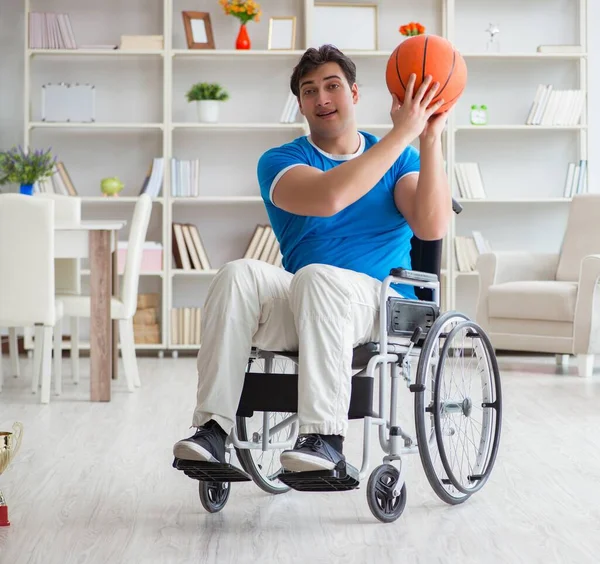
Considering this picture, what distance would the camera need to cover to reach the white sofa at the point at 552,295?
15.1 ft

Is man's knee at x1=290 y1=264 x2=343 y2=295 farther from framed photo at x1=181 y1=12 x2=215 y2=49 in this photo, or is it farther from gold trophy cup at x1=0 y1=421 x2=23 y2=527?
framed photo at x1=181 y1=12 x2=215 y2=49

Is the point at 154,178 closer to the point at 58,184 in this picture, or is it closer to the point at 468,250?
the point at 58,184

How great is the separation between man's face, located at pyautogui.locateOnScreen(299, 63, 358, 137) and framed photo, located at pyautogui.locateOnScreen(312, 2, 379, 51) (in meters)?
3.76

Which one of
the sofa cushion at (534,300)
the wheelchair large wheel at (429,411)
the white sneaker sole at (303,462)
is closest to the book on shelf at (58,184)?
the sofa cushion at (534,300)

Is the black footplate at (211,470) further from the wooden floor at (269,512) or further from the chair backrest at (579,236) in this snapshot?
the chair backrest at (579,236)

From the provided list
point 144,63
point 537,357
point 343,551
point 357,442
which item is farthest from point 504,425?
point 144,63

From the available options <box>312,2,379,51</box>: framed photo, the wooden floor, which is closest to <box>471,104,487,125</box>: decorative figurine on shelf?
<box>312,2,379,51</box>: framed photo

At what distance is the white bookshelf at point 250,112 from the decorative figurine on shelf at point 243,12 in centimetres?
22

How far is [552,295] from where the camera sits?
15.7 ft

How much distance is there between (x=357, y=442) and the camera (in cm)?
302

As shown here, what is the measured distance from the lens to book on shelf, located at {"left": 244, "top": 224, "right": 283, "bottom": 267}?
19.0ft

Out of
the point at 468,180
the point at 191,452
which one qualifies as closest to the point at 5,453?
the point at 191,452

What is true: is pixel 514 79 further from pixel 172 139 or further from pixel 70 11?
pixel 70 11

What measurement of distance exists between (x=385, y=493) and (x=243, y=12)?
4159 mm
